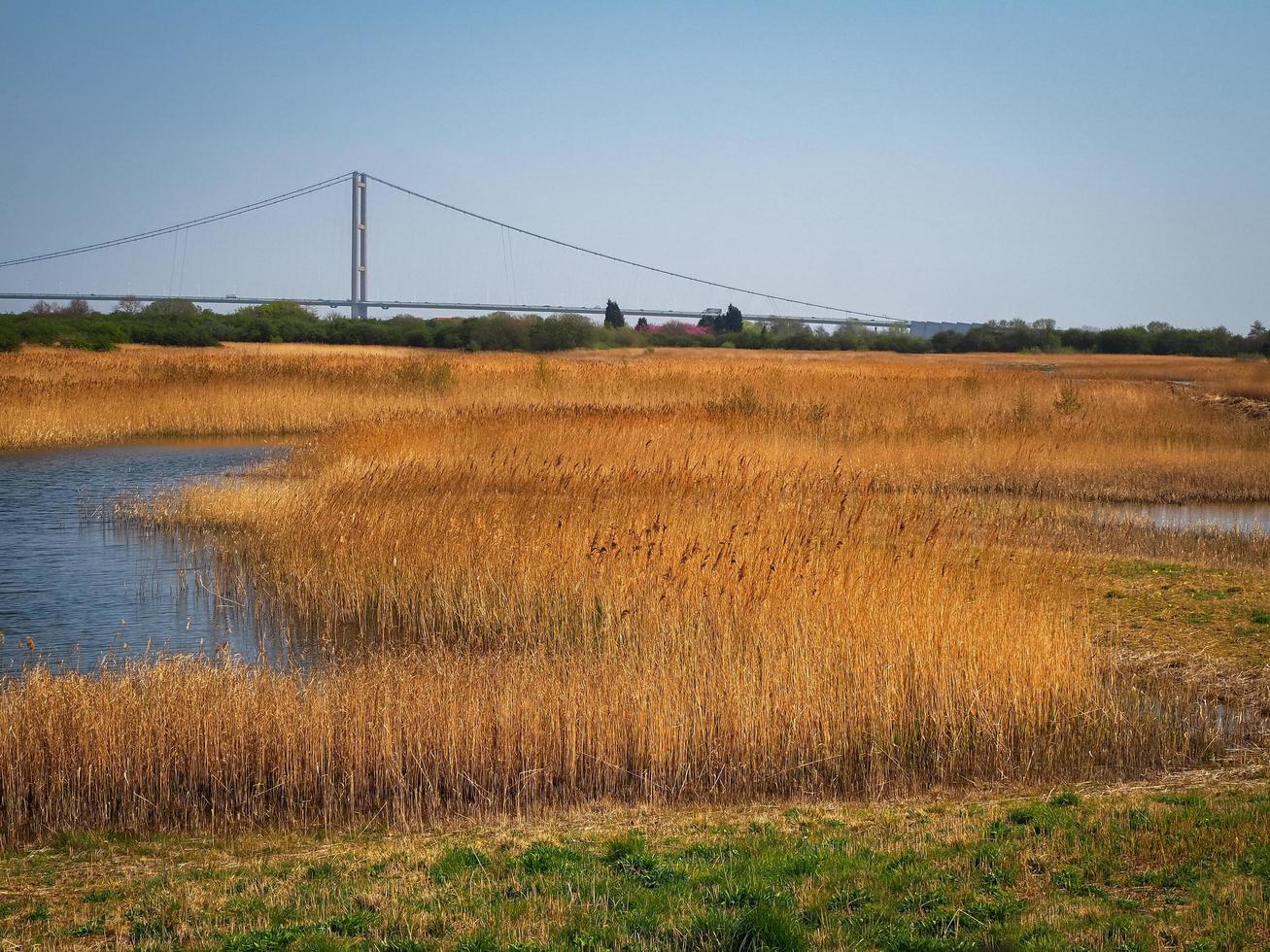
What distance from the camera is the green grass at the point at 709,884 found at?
14.3 ft

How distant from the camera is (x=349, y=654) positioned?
397 inches

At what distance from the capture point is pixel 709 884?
4.93m

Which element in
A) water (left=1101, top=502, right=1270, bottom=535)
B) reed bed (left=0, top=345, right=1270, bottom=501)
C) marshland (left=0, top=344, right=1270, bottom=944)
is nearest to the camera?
marshland (left=0, top=344, right=1270, bottom=944)

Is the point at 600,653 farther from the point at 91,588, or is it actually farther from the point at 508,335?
the point at 508,335

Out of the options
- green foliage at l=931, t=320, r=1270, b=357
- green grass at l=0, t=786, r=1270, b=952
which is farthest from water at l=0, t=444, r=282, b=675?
green foliage at l=931, t=320, r=1270, b=357

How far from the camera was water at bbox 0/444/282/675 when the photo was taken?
10258 millimetres

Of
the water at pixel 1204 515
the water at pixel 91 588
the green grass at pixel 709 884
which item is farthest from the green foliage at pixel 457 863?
the water at pixel 1204 515

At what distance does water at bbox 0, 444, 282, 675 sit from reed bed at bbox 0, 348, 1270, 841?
62 centimetres

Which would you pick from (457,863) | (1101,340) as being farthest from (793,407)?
(1101,340)

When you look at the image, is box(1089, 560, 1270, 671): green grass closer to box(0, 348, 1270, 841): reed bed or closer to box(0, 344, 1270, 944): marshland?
box(0, 344, 1270, 944): marshland

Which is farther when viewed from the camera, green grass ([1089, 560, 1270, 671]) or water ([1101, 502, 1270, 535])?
water ([1101, 502, 1270, 535])

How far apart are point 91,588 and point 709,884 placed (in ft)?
31.2

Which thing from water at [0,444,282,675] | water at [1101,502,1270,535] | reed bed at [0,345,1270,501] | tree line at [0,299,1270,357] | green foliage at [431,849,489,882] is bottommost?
water at [0,444,282,675]

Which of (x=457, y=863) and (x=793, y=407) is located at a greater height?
(x=793, y=407)
